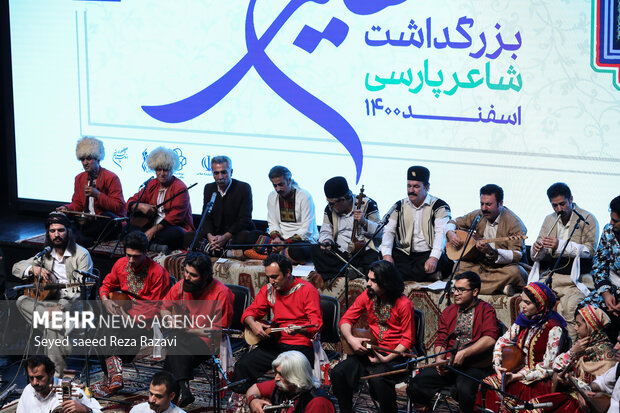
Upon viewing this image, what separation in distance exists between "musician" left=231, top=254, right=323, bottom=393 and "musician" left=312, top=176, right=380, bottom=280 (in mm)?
1040

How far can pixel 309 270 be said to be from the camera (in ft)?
24.2

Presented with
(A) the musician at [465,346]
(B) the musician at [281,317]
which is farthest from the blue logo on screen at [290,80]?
(A) the musician at [465,346]

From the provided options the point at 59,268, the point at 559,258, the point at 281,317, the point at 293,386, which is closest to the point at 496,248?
the point at 559,258

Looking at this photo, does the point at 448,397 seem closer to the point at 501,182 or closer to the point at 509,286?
the point at 509,286

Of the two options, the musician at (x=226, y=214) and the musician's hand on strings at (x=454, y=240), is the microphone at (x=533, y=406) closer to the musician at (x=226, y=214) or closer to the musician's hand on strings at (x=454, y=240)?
the musician's hand on strings at (x=454, y=240)

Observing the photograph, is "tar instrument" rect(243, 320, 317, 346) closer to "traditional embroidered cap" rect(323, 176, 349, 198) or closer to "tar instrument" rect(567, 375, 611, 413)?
"traditional embroidered cap" rect(323, 176, 349, 198)

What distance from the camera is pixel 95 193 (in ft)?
27.5

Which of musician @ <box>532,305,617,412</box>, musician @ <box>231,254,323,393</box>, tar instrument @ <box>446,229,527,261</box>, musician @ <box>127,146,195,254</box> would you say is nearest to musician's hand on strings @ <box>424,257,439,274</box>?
tar instrument @ <box>446,229,527,261</box>

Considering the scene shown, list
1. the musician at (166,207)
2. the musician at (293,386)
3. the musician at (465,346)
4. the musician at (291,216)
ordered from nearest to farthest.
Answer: the musician at (293,386) → the musician at (465,346) → the musician at (291,216) → the musician at (166,207)

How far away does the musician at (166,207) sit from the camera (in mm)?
8031

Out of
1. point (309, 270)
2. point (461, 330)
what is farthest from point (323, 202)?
point (461, 330)

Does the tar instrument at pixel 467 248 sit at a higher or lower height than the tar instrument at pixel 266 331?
higher

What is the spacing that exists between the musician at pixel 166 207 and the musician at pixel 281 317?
2.24m

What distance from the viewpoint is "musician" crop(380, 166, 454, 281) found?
6883 millimetres
